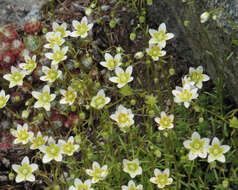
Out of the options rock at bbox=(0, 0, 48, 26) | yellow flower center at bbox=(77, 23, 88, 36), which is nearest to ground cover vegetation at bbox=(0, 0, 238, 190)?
yellow flower center at bbox=(77, 23, 88, 36)

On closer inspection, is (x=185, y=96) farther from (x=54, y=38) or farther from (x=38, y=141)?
(x=54, y=38)

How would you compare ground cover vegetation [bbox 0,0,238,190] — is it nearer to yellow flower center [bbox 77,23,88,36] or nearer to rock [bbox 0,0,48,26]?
yellow flower center [bbox 77,23,88,36]

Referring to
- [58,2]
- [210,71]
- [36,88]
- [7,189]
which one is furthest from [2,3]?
[210,71]

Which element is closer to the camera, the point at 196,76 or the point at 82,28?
the point at 196,76

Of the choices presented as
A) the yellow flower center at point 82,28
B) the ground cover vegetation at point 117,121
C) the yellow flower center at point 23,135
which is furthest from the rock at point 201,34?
the yellow flower center at point 23,135

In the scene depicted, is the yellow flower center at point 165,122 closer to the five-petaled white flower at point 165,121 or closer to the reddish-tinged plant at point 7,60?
the five-petaled white flower at point 165,121

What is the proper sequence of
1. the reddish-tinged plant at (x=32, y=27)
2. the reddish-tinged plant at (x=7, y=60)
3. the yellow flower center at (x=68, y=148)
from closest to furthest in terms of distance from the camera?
the yellow flower center at (x=68, y=148)
the reddish-tinged plant at (x=7, y=60)
the reddish-tinged plant at (x=32, y=27)

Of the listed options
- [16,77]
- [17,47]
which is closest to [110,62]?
[16,77]

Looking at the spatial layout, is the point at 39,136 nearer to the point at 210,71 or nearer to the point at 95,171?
the point at 95,171
